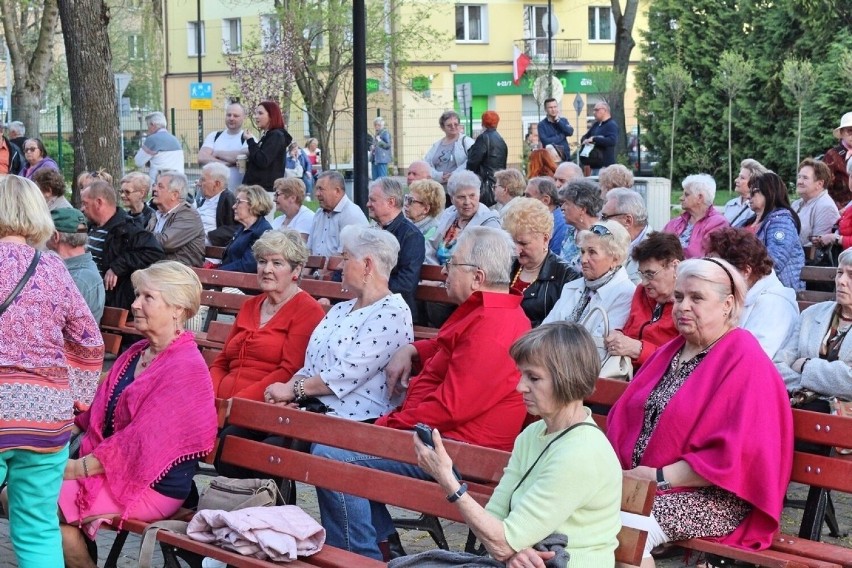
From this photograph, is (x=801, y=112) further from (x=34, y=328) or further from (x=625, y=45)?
(x=34, y=328)

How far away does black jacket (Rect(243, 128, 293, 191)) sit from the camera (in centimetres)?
1296

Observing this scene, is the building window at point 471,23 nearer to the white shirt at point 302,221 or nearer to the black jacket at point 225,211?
the black jacket at point 225,211

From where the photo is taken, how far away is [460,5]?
54500 mm

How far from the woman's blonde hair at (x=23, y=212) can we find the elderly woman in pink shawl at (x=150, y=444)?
0.67m

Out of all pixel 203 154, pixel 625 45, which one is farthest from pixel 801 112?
pixel 203 154

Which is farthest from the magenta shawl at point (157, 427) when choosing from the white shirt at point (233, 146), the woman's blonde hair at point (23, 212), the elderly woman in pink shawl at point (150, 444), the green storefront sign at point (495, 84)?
the green storefront sign at point (495, 84)

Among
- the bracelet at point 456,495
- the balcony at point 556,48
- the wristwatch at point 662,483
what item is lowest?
the wristwatch at point 662,483

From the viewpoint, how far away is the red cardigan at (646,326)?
616 centimetres

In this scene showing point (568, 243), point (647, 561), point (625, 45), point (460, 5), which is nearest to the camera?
point (647, 561)

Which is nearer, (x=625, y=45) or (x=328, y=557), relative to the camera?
(x=328, y=557)

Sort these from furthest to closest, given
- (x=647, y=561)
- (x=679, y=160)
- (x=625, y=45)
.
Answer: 1. (x=625, y=45)
2. (x=679, y=160)
3. (x=647, y=561)

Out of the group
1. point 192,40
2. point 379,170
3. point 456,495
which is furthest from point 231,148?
point 192,40

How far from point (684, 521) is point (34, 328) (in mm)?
2489

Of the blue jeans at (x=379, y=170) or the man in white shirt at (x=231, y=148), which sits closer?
the man in white shirt at (x=231, y=148)
